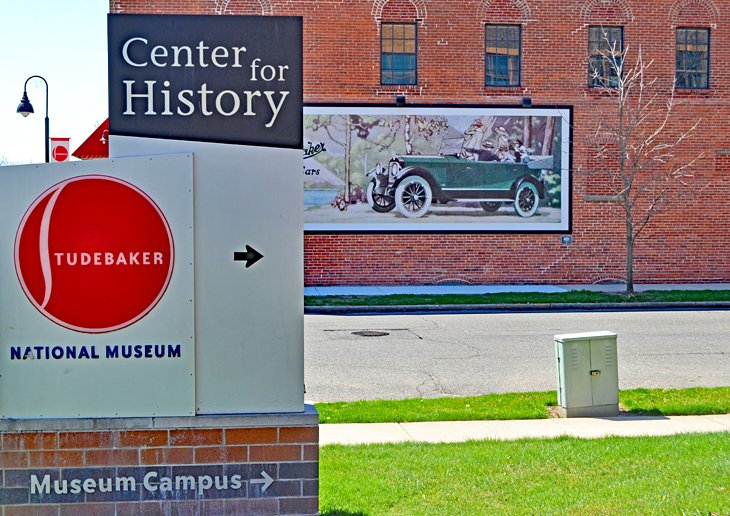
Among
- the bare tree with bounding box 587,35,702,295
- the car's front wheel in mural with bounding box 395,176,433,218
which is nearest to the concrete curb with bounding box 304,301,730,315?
the bare tree with bounding box 587,35,702,295

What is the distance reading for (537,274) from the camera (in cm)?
2509

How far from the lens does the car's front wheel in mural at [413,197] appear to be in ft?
80.8

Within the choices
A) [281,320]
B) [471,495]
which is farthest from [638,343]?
[281,320]

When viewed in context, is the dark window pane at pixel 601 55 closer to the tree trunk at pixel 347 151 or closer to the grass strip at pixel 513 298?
the grass strip at pixel 513 298

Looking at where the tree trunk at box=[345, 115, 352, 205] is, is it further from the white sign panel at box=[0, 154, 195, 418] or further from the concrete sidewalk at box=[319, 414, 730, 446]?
the white sign panel at box=[0, 154, 195, 418]

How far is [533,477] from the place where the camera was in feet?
22.0

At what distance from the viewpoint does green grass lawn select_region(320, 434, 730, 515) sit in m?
5.90

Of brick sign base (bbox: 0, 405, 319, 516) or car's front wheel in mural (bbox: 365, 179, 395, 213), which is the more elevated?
car's front wheel in mural (bbox: 365, 179, 395, 213)

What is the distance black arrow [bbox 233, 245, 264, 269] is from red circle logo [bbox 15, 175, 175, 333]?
0.49 meters

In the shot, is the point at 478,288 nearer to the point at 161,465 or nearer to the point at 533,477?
the point at 533,477

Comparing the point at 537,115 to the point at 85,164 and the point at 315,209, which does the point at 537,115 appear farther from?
the point at 85,164

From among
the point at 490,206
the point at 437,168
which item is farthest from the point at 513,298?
the point at 437,168

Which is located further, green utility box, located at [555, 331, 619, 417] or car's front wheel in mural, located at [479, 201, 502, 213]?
car's front wheel in mural, located at [479, 201, 502, 213]

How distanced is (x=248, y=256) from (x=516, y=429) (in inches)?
185
